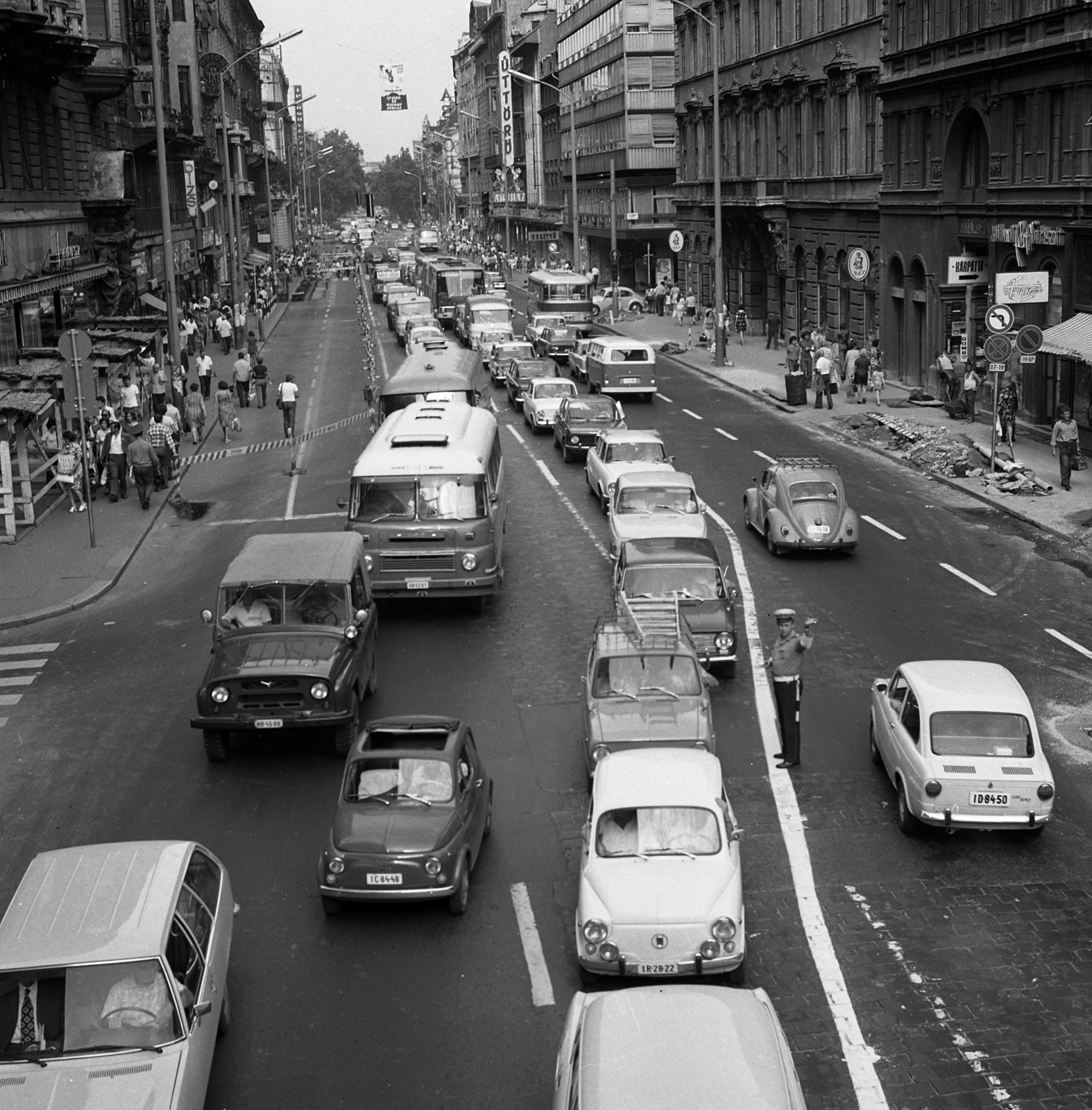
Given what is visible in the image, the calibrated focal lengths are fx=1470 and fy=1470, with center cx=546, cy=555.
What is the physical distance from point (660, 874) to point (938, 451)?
2498cm

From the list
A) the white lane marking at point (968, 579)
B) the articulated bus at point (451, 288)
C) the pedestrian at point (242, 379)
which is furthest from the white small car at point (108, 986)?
the articulated bus at point (451, 288)

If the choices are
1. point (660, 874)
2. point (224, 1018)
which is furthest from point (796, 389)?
point (224, 1018)

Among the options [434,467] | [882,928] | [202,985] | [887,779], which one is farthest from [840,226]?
[202,985]

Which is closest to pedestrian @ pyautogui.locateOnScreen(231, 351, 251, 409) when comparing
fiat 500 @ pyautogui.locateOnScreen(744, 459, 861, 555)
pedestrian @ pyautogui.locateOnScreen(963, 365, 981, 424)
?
pedestrian @ pyautogui.locateOnScreen(963, 365, 981, 424)

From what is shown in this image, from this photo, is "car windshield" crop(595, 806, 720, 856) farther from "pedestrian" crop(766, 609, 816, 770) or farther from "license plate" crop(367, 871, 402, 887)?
"pedestrian" crop(766, 609, 816, 770)

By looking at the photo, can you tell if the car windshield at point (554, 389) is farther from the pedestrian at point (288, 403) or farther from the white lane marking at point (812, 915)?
the white lane marking at point (812, 915)

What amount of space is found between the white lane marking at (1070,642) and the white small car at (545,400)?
19933 mm

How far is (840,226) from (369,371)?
17942 mm

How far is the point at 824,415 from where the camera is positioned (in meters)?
42.1

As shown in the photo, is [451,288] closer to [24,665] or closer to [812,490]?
[812,490]

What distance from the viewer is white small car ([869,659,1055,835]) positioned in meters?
13.5

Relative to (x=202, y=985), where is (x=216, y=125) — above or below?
above

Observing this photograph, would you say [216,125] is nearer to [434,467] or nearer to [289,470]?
[289,470]

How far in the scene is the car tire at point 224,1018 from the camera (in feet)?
34.3
